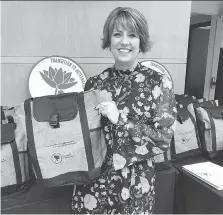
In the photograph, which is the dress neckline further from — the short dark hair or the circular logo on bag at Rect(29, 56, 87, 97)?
the circular logo on bag at Rect(29, 56, 87, 97)

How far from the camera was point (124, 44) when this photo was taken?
0.80 m

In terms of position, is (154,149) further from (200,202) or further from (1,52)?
(1,52)

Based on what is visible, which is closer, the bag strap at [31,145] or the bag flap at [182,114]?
the bag strap at [31,145]

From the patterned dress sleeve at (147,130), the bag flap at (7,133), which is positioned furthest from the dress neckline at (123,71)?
the bag flap at (7,133)

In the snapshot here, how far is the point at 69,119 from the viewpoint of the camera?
809 millimetres

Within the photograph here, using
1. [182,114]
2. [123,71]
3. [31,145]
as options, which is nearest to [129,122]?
[123,71]

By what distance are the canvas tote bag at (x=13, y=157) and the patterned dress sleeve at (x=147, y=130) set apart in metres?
0.38

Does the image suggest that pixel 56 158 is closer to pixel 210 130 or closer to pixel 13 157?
pixel 13 157

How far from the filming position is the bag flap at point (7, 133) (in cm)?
87

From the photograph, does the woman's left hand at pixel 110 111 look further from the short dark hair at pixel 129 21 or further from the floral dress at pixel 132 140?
the short dark hair at pixel 129 21

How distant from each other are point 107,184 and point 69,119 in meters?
0.30

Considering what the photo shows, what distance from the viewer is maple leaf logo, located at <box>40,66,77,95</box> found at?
129 centimetres

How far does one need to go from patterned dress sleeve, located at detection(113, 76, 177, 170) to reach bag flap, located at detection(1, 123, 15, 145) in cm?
41

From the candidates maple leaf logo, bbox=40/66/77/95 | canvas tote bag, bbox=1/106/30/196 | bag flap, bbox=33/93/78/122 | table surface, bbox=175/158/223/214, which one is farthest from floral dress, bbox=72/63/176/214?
maple leaf logo, bbox=40/66/77/95
